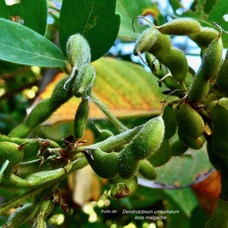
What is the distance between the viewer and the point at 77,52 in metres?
0.82

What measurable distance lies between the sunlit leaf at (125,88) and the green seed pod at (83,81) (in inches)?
23.9

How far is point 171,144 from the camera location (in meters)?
1.00

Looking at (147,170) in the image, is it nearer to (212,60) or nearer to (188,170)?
(212,60)

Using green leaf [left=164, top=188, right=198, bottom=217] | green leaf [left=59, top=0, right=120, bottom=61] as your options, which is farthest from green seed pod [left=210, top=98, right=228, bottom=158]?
green leaf [left=164, top=188, right=198, bottom=217]

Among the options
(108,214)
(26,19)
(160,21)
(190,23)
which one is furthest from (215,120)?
(108,214)

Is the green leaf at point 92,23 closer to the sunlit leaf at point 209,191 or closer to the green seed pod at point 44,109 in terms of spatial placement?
the green seed pod at point 44,109

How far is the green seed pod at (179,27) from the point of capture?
0.81m

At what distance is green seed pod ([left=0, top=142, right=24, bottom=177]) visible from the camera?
0.70 metres

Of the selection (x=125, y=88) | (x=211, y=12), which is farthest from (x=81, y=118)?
(x=125, y=88)

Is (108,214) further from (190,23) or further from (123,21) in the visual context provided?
(190,23)

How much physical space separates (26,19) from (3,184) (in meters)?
0.39

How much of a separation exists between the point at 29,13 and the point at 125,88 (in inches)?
21.0

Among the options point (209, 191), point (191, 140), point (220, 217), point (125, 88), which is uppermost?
point (191, 140)

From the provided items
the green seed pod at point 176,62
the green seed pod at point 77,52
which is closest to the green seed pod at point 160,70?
the green seed pod at point 176,62
